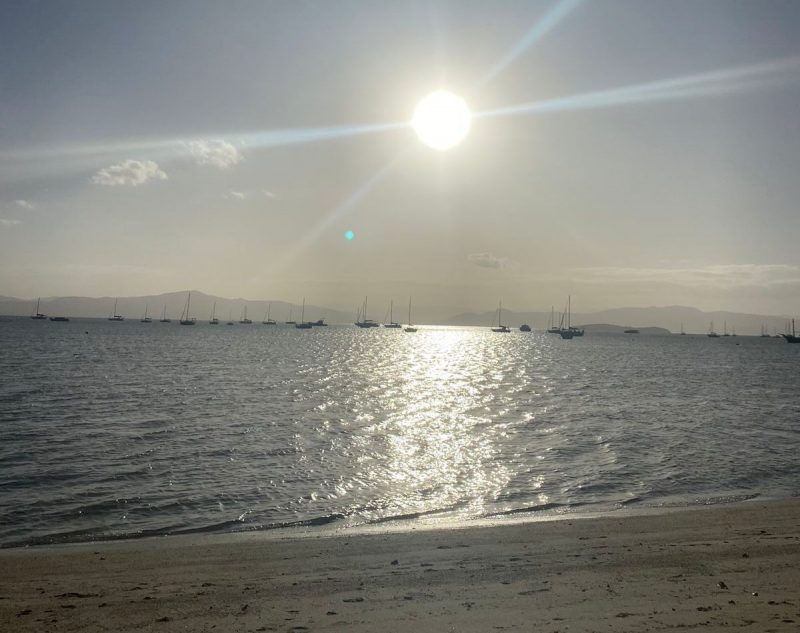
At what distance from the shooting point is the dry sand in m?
8.79

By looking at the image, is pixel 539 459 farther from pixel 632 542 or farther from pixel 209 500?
pixel 209 500

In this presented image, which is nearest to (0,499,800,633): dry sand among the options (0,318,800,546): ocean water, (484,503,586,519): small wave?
(484,503,586,519): small wave

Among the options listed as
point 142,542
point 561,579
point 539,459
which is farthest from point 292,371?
point 561,579

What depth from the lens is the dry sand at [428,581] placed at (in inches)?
346

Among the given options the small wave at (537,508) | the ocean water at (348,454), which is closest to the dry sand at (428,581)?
the small wave at (537,508)

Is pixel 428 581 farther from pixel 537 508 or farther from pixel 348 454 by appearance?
pixel 348 454

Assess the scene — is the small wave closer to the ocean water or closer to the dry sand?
the ocean water

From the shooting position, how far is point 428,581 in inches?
420

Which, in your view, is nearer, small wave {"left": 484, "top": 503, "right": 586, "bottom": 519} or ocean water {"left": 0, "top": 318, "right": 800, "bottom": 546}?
small wave {"left": 484, "top": 503, "right": 586, "bottom": 519}

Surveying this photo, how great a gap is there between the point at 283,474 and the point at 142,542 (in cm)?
788

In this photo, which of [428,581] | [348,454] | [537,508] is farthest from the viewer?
[348,454]

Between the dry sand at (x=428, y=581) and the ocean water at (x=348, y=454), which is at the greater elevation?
the dry sand at (x=428, y=581)

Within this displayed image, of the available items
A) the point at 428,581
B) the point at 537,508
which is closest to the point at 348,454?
the point at 537,508

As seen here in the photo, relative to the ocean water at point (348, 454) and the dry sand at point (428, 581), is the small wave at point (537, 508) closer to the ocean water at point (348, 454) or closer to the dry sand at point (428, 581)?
the ocean water at point (348, 454)
